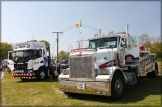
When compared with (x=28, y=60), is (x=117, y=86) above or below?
below

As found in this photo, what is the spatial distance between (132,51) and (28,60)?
8157 millimetres

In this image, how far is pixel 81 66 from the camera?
6754 millimetres

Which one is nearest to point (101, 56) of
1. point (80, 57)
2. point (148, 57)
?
point (80, 57)

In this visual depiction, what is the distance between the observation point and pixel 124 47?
7988mm

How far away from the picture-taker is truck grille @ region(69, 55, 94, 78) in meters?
6.58

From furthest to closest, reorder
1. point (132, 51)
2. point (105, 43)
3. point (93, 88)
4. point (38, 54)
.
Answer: point (38, 54) < point (132, 51) < point (105, 43) < point (93, 88)

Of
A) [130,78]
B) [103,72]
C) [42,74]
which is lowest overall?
[42,74]

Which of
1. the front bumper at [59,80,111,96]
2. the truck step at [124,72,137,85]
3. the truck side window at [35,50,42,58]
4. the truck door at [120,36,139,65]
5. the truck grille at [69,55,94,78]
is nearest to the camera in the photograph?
the front bumper at [59,80,111,96]

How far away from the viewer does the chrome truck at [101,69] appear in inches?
251

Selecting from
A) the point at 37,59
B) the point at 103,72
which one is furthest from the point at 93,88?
the point at 37,59

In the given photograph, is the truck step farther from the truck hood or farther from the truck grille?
the truck grille

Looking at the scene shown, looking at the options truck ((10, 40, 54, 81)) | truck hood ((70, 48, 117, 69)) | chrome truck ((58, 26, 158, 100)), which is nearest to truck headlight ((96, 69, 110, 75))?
chrome truck ((58, 26, 158, 100))

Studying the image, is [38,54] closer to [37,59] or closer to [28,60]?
[37,59]

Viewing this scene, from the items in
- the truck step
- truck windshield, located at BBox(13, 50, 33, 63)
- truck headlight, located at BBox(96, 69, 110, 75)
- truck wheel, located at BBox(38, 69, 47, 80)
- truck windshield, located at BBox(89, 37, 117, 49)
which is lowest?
truck wheel, located at BBox(38, 69, 47, 80)
